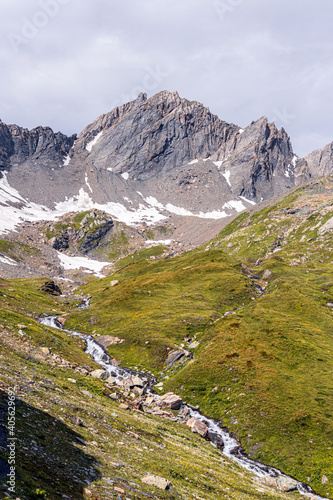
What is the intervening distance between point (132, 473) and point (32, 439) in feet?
20.8

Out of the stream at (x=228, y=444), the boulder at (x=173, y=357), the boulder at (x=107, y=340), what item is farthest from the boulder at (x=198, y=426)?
the boulder at (x=107, y=340)

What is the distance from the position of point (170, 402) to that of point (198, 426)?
23.8ft

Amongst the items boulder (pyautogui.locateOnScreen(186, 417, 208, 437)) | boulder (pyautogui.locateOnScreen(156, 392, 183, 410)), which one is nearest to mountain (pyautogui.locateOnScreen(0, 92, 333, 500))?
boulder (pyautogui.locateOnScreen(186, 417, 208, 437))

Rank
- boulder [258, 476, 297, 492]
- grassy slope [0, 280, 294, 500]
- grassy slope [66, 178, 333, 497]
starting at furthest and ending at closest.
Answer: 1. grassy slope [66, 178, 333, 497]
2. boulder [258, 476, 297, 492]
3. grassy slope [0, 280, 294, 500]

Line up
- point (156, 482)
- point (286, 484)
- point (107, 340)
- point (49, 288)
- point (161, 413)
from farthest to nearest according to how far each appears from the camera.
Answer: point (49, 288) < point (107, 340) < point (161, 413) < point (286, 484) < point (156, 482)

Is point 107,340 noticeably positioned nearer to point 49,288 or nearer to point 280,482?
point 280,482

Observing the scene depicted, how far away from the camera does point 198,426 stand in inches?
1753

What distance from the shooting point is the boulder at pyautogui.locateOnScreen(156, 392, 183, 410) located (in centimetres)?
5000

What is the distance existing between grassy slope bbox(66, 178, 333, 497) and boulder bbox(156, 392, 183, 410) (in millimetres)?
4760

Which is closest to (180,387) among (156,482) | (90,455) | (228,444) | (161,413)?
(161,413)

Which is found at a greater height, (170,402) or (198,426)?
(198,426)

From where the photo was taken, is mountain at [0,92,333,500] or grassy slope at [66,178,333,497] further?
grassy slope at [66,178,333,497]

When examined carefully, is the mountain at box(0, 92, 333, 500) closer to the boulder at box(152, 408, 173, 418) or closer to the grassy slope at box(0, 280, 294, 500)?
the grassy slope at box(0, 280, 294, 500)

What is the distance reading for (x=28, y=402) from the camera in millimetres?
19391
